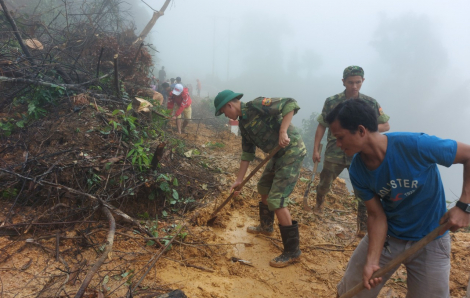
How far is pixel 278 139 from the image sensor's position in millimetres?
2854

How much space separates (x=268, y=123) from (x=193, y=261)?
5.73ft

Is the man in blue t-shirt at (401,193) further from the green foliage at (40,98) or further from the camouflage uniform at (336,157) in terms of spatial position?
the green foliage at (40,98)

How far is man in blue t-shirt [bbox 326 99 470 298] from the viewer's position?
4.68 feet

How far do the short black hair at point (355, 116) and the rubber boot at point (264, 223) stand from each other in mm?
2074

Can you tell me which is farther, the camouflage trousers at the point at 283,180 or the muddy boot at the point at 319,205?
the muddy boot at the point at 319,205

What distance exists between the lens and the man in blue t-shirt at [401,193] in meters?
1.43

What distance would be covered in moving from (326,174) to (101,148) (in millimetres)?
3284

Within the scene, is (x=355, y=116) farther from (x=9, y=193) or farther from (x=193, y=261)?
(x=9, y=193)

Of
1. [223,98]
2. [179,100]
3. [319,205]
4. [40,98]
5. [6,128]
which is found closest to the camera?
[223,98]

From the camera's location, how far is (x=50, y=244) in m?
2.52

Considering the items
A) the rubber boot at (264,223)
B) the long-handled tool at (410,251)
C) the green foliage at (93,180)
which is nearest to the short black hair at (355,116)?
the long-handled tool at (410,251)

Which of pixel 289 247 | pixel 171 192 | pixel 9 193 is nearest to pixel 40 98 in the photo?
pixel 9 193

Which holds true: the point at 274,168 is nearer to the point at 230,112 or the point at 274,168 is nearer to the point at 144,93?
the point at 230,112

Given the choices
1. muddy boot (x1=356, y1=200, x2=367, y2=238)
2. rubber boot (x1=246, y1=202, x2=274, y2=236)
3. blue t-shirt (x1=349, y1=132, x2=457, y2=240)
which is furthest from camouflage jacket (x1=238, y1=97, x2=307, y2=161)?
muddy boot (x1=356, y1=200, x2=367, y2=238)
